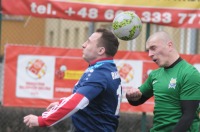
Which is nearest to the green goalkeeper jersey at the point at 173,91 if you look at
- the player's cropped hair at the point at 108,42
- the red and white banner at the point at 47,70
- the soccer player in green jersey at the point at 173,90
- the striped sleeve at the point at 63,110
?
the soccer player in green jersey at the point at 173,90

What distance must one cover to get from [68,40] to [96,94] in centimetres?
1974

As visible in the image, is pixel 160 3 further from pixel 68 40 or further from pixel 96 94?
pixel 68 40

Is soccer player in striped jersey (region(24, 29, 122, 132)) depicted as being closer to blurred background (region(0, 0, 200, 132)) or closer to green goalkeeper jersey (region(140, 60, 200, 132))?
green goalkeeper jersey (region(140, 60, 200, 132))

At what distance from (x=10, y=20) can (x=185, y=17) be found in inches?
554

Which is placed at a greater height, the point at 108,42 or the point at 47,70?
the point at 108,42

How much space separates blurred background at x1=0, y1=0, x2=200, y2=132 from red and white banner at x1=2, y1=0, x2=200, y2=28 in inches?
3.7

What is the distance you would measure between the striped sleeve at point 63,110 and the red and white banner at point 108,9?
18.8ft

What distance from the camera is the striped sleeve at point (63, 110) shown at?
20.7ft

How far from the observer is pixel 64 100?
6422 millimetres

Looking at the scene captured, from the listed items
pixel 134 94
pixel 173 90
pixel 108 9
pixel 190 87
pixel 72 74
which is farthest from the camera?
pixel 72 74

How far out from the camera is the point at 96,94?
21.4 feet

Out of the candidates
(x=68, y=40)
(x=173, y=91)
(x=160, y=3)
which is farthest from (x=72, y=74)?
(x=68, y=40)

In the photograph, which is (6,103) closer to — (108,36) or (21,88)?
(21,88)

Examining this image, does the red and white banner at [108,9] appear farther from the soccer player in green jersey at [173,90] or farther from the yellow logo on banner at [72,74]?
the soccer player in green jersey at [173,90]
